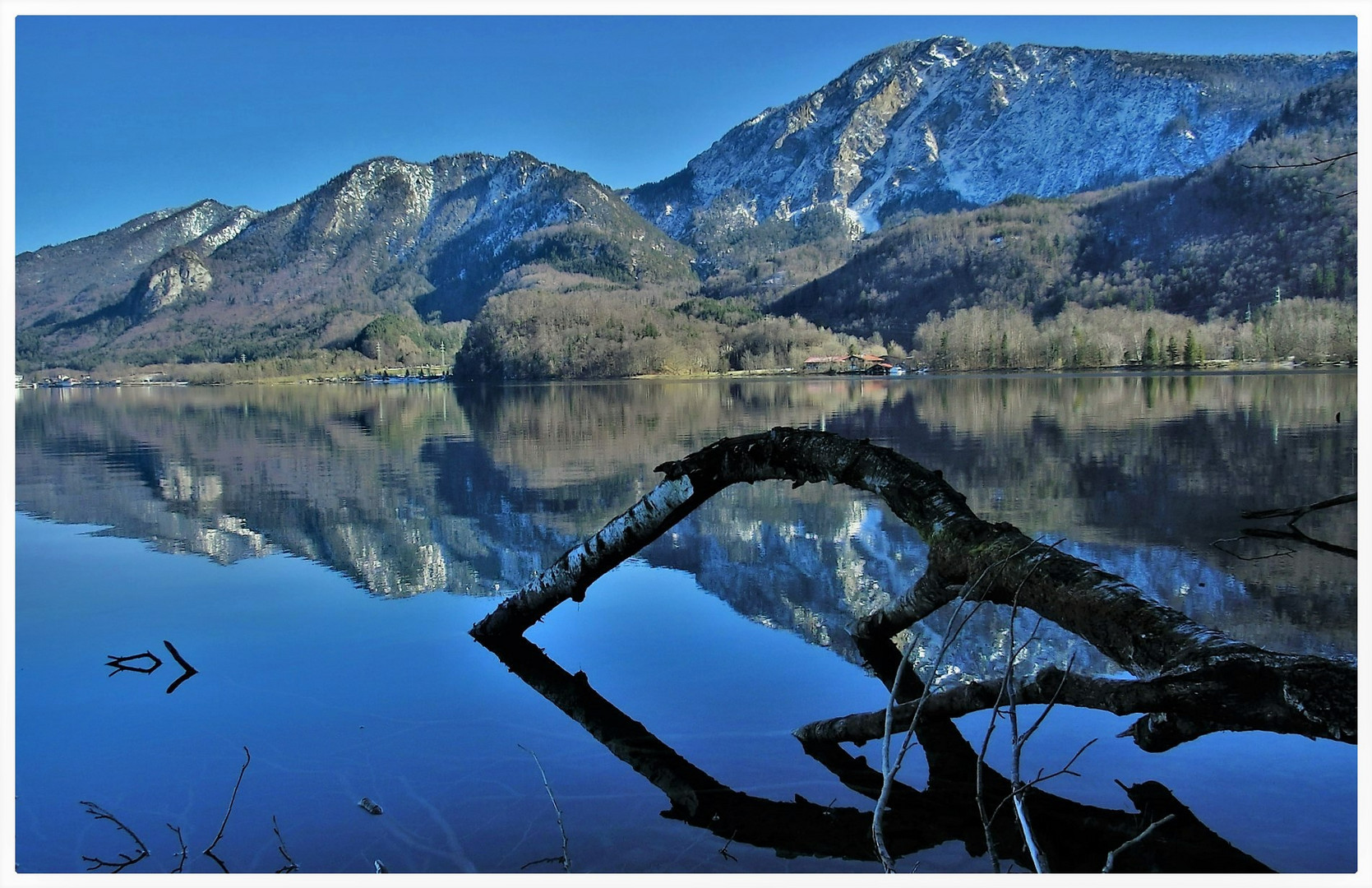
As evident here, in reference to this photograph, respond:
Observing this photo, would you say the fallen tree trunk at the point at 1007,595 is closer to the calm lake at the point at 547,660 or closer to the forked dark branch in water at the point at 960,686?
the forked dark branch in water at the point at 960,686

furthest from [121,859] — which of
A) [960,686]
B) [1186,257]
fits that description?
[1186,257]

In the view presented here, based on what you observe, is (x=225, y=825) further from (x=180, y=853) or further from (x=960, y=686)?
(x=960, y=686)

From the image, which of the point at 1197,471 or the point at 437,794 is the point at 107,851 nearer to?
the point at 437,794

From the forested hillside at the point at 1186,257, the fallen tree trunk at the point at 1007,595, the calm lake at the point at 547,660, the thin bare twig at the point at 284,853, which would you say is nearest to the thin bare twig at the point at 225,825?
the calm lake at the point at 547,660

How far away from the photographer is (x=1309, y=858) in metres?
3.67

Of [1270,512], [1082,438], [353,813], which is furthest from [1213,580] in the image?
[1082,438]

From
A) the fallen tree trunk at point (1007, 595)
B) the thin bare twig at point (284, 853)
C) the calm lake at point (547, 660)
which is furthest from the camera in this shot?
the calm lake at point (547, 660)

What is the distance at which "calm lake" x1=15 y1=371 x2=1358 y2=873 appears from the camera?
4105 mm

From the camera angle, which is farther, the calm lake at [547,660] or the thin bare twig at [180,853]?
the calm lake at [547,660]

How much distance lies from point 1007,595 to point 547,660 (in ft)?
10.2

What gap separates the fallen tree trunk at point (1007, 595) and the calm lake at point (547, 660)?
1.31 ft

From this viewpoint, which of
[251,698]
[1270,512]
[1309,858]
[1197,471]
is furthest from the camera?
[1197,471]

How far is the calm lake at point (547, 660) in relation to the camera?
411 cm

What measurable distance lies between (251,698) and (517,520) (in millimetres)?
6544
